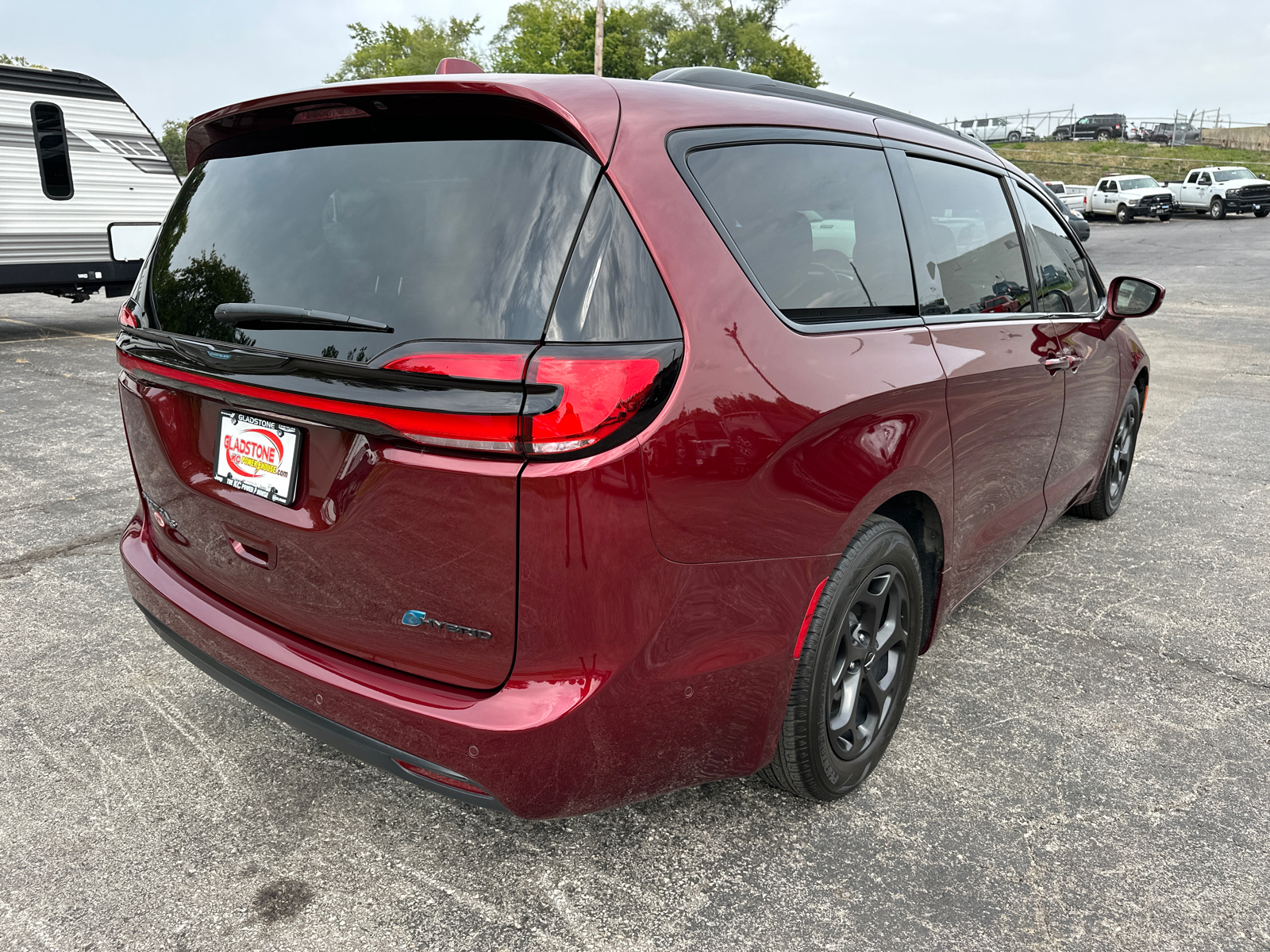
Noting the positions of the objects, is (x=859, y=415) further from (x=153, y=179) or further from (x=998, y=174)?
(x=153, y=179)

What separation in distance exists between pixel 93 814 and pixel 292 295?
1.48m

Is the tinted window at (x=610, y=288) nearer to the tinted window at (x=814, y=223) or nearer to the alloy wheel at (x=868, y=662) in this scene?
the tinted window at (x=814, y=223)

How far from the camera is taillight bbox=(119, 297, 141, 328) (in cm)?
241

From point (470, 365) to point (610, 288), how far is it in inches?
11.7

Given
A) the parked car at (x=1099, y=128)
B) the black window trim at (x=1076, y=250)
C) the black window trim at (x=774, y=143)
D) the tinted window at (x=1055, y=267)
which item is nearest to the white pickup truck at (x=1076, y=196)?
the parked car at (x=1099, y=128)

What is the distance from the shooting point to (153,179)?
37.0ft

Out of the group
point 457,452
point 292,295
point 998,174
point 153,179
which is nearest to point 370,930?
point 457,452

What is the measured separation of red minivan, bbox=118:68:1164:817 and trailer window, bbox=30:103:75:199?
9.49 metres

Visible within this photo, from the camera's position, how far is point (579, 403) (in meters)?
1.65

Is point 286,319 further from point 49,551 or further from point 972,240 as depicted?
point 49,551

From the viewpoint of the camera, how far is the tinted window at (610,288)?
1.70 metres

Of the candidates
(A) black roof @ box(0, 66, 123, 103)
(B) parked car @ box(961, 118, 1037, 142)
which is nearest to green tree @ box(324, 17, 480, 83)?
(B) parked car @ box(961, 118, 1037, 142)

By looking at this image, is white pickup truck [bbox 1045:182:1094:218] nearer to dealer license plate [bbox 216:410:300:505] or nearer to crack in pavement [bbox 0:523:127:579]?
crack in pavement [bbox 0:523:127:579]

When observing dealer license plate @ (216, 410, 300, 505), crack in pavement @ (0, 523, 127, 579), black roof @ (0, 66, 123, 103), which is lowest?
crack in pavement @ (0, 523, 127, 579)
